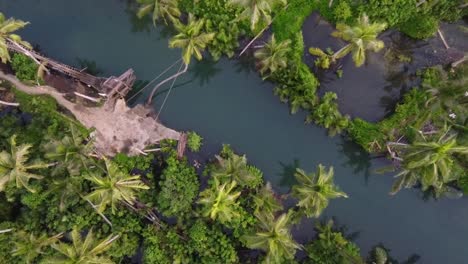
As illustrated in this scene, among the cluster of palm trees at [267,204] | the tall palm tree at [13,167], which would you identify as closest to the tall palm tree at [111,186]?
the tall palm tree at [13,167]

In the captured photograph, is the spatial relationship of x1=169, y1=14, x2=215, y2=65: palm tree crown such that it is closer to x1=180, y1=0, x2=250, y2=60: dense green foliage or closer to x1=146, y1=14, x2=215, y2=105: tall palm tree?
x1=146, y1=14, x2=215, y2=105: tall palm tree

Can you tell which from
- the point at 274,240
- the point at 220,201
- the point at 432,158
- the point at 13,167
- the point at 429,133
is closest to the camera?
the point at 432,158

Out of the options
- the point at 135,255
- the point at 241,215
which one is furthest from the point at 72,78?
the point at 241,215

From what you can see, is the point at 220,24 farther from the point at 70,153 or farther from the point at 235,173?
the point at 70,153

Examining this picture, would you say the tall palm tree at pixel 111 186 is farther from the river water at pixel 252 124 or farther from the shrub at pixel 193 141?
the river water at pixel 252 124

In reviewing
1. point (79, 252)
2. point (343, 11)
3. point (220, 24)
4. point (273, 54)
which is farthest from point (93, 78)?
point (343, 11)
